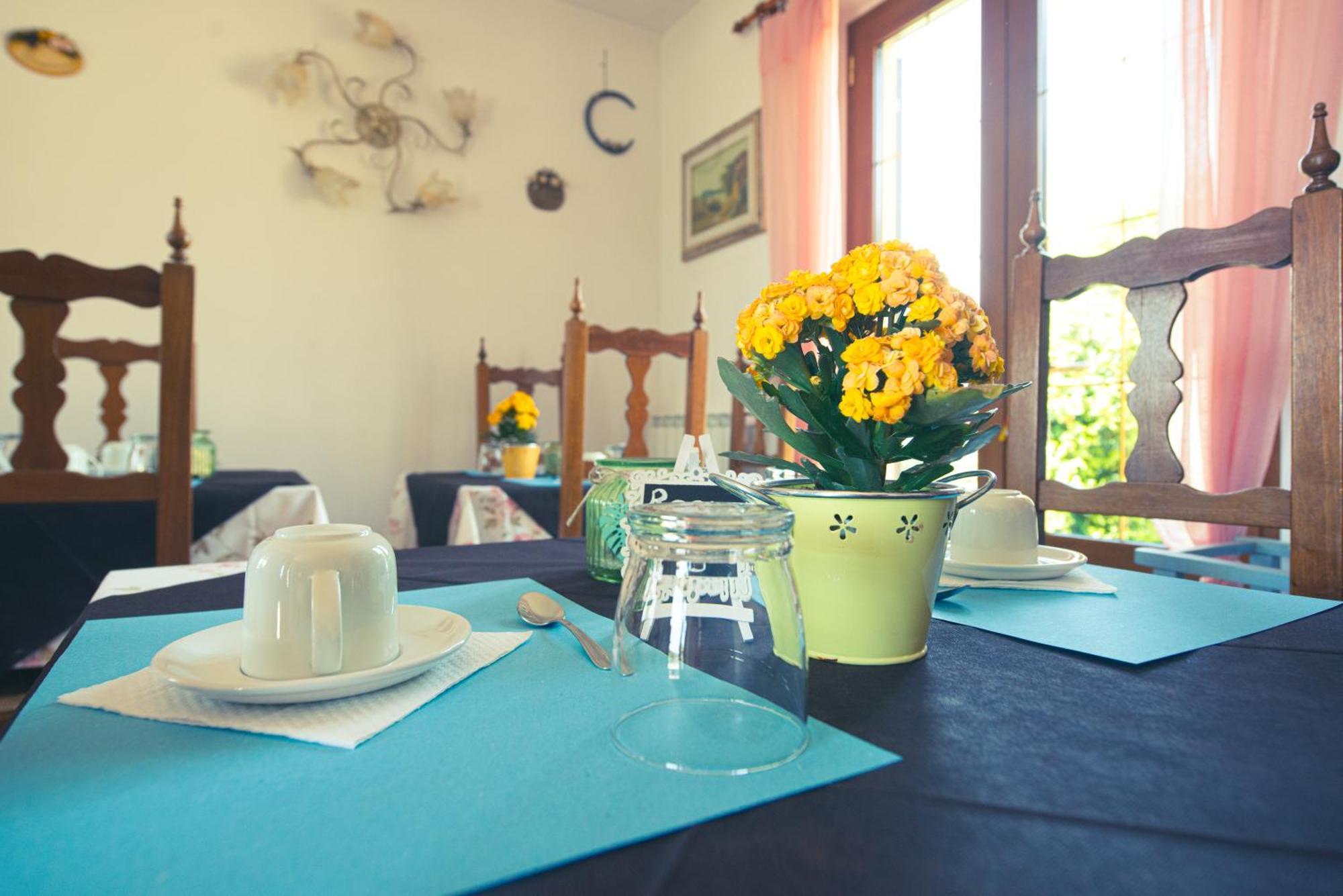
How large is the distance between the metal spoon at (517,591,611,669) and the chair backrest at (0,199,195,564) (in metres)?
0.84

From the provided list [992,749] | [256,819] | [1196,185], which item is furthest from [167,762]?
[1196,185]

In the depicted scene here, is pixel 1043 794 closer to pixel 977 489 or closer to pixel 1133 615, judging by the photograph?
pixel 977 489

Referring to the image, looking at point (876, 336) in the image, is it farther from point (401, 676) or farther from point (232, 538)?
point (232, 538)

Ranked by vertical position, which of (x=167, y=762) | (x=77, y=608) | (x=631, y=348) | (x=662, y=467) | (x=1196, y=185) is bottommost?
(x=77, y=608)

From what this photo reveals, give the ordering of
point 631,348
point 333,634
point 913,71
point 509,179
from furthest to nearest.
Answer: point 509,179
point 913,71
point 631,348
point 333,634

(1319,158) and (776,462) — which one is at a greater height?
(1319,158)

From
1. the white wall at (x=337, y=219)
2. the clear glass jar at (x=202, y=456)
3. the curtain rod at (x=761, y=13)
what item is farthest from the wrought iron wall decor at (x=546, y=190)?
the clear glass jar at (x=202, y=456)

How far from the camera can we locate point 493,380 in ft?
11.0

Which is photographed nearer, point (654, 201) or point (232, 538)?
point (232, 538)

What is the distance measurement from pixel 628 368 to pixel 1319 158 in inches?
56.2

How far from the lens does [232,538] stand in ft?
5.51

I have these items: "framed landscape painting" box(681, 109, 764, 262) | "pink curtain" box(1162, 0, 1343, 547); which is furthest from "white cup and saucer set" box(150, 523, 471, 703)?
"framed landscape painting" box(681, 109, 764, 262)

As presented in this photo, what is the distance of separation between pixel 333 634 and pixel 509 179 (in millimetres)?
3539

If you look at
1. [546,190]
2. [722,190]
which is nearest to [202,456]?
[546,190]
